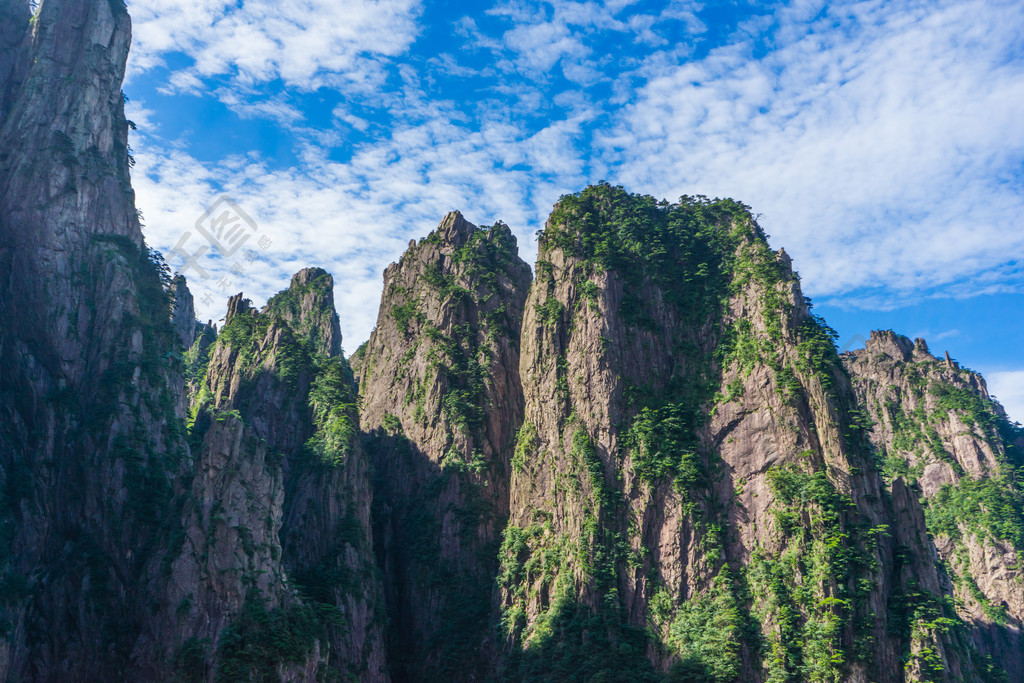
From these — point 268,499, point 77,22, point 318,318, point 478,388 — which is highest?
point 77,22

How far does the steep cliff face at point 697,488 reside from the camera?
1671 inches

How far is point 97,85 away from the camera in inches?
2346

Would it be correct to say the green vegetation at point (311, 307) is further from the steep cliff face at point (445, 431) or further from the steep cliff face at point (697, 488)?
the steep cliff face at point (697, 488)

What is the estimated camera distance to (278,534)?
5153cm

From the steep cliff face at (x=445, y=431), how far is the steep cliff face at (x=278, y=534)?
352 cm

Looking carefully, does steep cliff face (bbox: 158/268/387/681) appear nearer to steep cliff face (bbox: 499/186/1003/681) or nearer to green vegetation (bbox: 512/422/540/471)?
steep cliff face (bbox: 499/186/1003/681)

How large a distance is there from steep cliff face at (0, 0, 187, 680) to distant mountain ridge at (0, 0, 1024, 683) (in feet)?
0.65

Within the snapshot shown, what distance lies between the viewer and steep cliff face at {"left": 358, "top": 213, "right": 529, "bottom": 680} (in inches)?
2062

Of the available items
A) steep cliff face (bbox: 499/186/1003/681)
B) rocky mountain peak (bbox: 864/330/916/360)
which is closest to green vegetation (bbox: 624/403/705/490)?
steep cliff face (bbox: 499/186/1003/681)

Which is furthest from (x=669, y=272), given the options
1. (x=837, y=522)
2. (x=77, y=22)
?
(x=77, y=22)

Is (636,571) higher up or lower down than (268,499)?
lower down

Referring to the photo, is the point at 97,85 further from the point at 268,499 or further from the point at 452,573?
the point at 452,573

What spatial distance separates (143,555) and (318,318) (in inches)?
1761

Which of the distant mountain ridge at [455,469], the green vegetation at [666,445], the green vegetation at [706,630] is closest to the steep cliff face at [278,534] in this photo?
the distant mountain ridge at [455,469]
